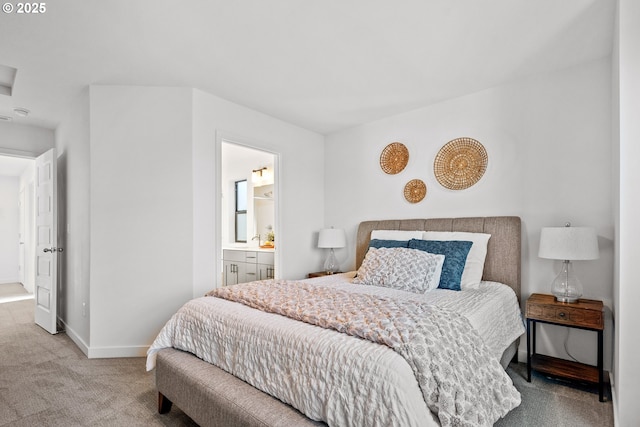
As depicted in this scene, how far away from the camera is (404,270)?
2736 millimetres

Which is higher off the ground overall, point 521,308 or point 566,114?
point 566,114

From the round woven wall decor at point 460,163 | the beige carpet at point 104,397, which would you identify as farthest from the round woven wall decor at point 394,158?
the beige carpet at point 104,397

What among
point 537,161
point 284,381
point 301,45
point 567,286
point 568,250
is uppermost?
point 301,45

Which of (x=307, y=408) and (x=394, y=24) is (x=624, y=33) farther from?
(x=307, y=408)

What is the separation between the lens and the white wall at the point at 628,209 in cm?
180

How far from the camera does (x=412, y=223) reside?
3.60 meters

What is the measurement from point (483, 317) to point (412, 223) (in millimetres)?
1595

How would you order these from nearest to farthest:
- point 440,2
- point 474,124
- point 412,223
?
point 440,2 < point 474,124 < point 412,223

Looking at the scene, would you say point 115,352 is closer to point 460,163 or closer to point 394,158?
point 394,158

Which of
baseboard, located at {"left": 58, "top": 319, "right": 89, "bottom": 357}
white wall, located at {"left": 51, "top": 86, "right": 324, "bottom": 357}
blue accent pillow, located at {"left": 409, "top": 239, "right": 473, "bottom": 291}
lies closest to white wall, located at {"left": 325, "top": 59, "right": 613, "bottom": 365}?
blue accent pillow, located at {"left": 409, "top": 239, "right": 473, "bottom": 291}

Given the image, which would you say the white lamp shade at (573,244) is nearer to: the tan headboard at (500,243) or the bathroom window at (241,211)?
the tan headboard at (500,243)

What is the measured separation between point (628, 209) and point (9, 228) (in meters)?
9.94

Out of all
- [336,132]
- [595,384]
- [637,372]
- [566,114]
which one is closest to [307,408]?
[637,372]

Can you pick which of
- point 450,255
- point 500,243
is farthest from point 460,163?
point 450,255
